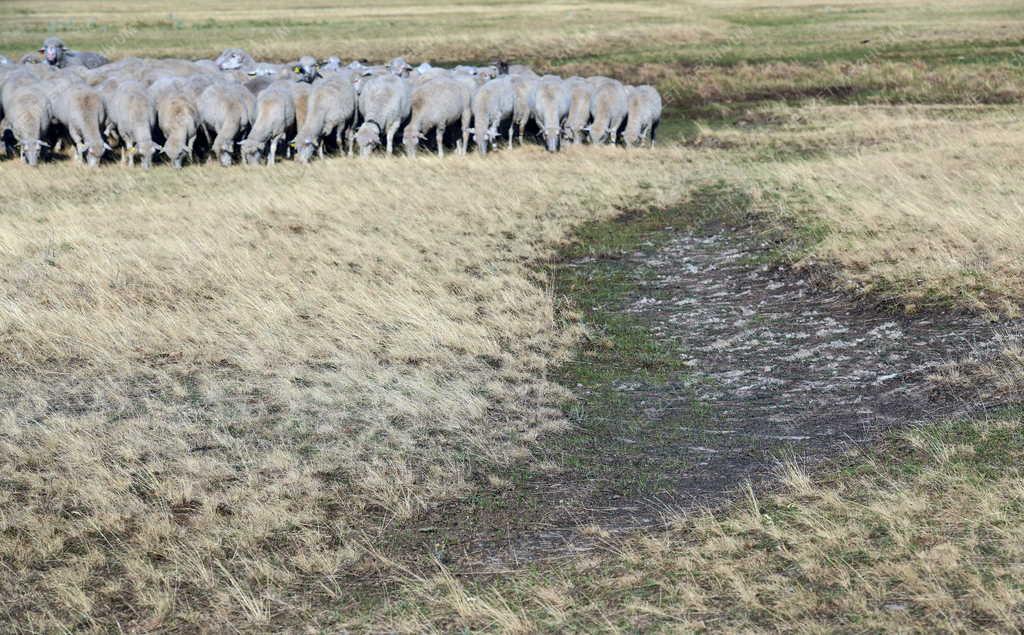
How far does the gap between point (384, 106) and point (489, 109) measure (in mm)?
2268

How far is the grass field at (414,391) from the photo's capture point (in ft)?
20.0

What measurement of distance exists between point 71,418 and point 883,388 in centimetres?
671

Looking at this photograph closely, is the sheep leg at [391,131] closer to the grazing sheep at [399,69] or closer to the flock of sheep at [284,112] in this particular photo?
the flock of sheep at [284,112]

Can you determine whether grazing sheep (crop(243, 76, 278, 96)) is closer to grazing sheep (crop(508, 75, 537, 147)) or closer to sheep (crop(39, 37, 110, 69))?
grazing sheep (crop(508, 75, 537, 147))

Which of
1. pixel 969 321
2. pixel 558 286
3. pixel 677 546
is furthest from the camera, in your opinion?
pixel 558 286

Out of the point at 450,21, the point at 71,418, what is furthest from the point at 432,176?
the point at 450,21

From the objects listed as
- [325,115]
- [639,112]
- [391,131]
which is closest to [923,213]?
[639,112]

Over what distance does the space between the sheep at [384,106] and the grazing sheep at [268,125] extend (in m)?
1.56

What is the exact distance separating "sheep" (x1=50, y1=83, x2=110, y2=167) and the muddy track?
Answer: 1239cm

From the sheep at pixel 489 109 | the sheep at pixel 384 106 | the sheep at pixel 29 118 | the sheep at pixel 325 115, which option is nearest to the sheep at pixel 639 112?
the sheep at pixel 489 109

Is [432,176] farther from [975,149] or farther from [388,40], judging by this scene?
[388,40]

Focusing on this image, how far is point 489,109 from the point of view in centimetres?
2336

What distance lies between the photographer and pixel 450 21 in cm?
5703

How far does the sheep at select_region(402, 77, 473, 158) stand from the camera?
22.8m
